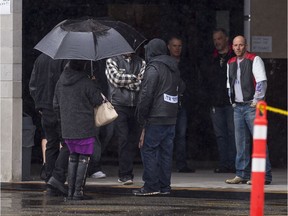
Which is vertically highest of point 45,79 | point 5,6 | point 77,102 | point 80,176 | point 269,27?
point 5,6

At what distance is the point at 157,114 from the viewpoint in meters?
13.5

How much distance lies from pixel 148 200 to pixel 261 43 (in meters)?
4.79

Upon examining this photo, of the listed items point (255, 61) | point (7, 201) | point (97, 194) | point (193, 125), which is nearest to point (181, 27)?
point (193, 125)

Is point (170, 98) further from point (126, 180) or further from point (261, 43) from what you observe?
point (261, 43)

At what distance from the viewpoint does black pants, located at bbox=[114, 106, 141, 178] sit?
14.6 metres

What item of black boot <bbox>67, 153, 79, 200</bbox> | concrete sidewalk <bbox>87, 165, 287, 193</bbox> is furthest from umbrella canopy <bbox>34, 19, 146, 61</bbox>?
concrete sidewalk <bbox>87, 165, 287, 193</bbox>

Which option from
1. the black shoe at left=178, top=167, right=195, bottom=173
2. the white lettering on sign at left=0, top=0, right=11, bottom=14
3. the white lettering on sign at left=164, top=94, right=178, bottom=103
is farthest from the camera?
the black shoe at left=178, top=167, right=195, bottom=173

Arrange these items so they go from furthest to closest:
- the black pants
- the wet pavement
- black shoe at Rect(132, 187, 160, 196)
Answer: the black pants < black shoe at Rect(132, 187, 160, 196) < the wet pavement

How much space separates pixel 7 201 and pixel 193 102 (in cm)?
534

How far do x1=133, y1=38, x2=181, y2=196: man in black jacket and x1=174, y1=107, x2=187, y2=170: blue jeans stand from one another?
280 cm

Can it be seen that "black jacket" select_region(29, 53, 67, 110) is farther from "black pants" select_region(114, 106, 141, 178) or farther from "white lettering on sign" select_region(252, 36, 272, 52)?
"white lettering on sign" select_region(252, 36, 272, 52)

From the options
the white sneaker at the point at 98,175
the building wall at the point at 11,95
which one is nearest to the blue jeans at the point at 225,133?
the white sneaker at the point at 98,175

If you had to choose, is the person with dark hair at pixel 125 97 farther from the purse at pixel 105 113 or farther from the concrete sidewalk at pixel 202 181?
the purse at pixel 105 113

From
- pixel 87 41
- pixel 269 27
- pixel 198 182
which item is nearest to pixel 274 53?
pixel 269 27
